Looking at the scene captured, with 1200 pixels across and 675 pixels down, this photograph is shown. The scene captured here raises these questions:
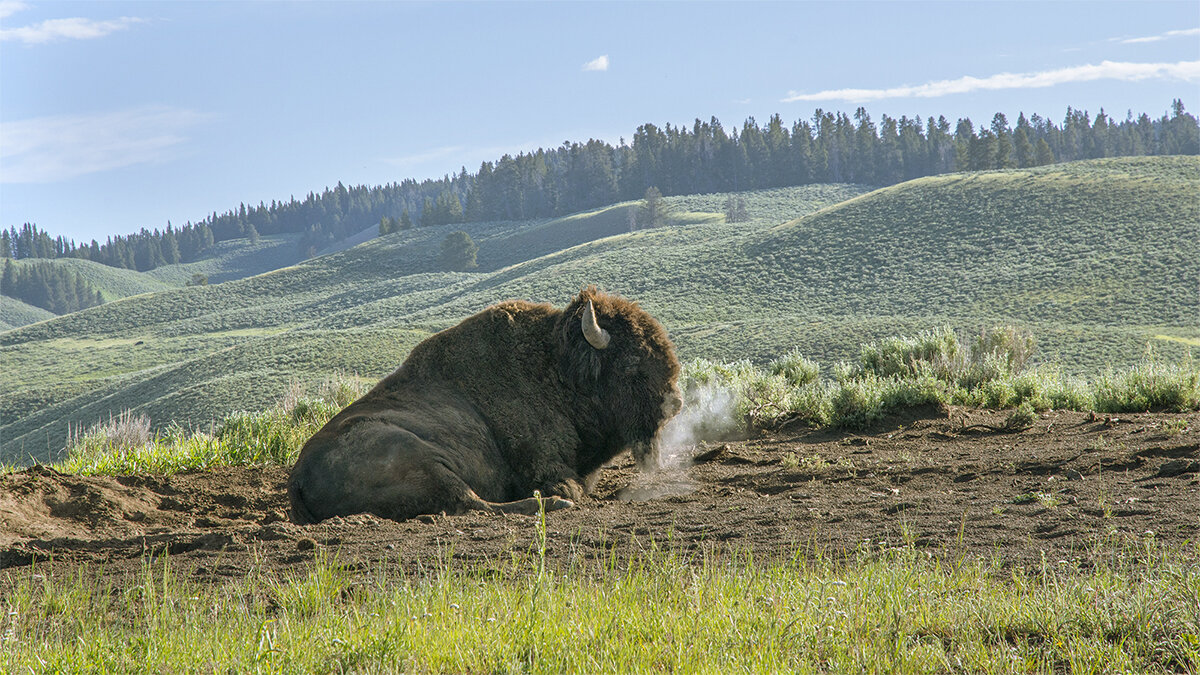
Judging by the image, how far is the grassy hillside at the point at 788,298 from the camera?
41.2m

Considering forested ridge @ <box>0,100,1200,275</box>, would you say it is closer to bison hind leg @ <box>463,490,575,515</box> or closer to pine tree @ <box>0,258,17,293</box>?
pine tree @ <box>0,258,17,293</box>

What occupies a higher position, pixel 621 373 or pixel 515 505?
pixel 621 373

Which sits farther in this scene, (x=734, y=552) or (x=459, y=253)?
(x=459, y=253)

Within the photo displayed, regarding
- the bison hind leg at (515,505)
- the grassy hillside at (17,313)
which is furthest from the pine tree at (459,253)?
the bison hind leg at (515,505)

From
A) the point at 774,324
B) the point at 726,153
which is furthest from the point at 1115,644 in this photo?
the point at 726,153

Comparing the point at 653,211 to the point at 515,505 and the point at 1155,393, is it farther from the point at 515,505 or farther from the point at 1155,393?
the point at 515,505

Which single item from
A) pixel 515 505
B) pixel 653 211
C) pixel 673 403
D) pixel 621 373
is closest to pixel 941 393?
pixel 673 403

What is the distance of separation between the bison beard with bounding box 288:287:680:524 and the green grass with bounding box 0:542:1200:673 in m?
1.86

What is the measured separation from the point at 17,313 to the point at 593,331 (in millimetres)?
200482

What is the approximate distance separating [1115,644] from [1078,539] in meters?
1.43

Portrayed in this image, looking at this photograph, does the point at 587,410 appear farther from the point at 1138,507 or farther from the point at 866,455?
the point at 1138,507

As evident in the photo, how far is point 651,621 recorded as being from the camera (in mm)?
3463

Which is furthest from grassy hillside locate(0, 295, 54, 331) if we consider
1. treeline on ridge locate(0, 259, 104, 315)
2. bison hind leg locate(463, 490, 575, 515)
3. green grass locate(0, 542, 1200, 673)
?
green grass locate(0, 542, 1200, 673)

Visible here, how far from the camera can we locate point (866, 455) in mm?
8117
